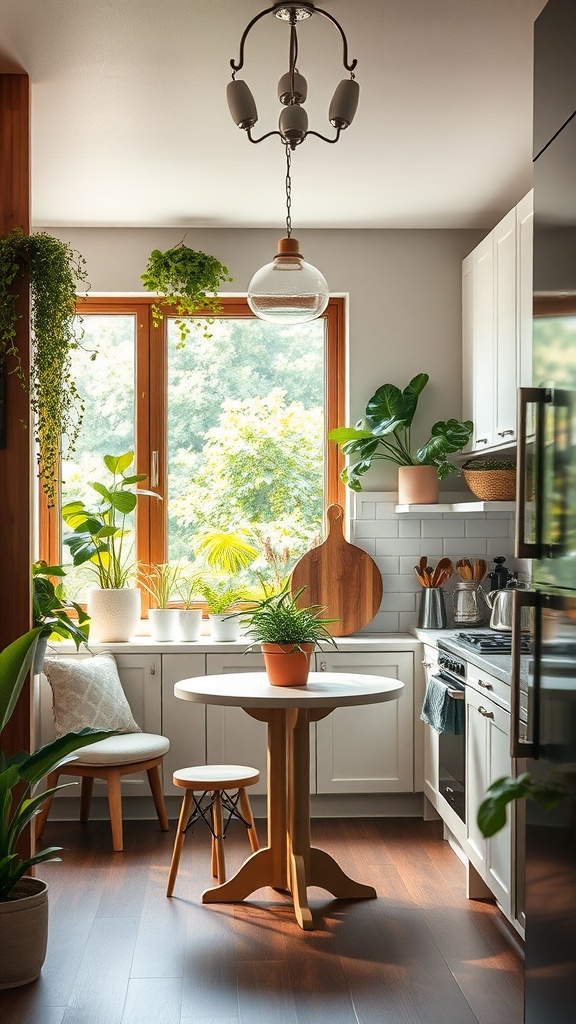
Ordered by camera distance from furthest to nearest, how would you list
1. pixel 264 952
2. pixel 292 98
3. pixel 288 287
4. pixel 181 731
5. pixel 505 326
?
pixel 181 731, pixel 505 326, pixel 264 952, pixel 288 287, pixel 292 98

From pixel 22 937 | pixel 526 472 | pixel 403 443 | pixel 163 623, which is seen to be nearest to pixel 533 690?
pixel 526 472

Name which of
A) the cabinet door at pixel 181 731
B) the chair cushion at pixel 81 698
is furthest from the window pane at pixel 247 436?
the chair cushion at pixel 81 698

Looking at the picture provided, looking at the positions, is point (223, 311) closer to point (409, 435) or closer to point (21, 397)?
point (409, 435)

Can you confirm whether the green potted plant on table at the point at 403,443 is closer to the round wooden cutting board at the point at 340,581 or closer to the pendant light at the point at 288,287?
the round wooden cutting board at the point at 340,581

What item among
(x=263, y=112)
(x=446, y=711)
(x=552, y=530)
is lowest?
(x=446, y=711)

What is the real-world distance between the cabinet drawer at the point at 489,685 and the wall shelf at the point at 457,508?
33.2 inches

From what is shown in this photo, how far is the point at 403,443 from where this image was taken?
5391mm

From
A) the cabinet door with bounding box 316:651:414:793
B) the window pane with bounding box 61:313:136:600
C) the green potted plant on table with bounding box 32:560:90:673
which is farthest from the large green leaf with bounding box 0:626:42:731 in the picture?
the window pane with bounding box 61:313:136:600

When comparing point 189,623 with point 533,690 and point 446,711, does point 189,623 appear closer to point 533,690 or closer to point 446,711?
point 446,711

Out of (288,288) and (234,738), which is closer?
(288,288)

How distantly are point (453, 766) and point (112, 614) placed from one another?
1848 millimetres

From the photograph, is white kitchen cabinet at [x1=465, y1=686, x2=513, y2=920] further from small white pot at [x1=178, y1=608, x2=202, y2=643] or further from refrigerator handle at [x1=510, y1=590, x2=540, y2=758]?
small white pot at [x1=178, y1=608, x2=202, y2=643]

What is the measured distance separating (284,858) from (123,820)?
1.39 metres

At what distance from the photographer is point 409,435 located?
537cm
